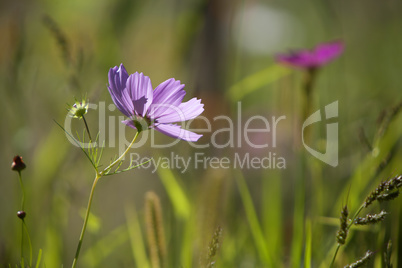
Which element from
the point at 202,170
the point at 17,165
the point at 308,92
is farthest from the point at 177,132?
the point at 202,170

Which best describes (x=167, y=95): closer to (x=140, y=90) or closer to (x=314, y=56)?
(x=140, y=90)

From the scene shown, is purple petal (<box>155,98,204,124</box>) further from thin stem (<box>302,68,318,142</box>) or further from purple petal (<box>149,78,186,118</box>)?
thin stem (<box>302,68,318,142</box>)

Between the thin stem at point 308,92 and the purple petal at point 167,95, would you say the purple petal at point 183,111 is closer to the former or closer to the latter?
the purple petal at point 167,95

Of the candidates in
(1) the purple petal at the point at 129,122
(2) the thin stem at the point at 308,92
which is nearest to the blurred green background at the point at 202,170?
(2) the thin stem at the point at 308,92

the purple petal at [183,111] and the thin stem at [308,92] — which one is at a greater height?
the thin stem at [308,92]

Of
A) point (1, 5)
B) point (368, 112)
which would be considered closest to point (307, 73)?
point (368, 112)

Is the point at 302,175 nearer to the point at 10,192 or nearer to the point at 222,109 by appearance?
the point at 222,109
